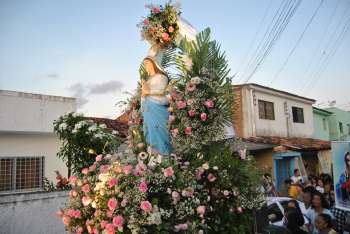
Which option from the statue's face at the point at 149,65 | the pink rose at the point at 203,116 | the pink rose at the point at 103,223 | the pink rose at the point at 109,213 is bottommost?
the pink rose at the point at 103,223

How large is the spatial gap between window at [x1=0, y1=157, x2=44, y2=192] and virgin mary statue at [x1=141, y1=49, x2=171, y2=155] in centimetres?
842

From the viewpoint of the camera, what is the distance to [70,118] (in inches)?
354

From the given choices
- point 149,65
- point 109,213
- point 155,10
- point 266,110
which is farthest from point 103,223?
point 266,110

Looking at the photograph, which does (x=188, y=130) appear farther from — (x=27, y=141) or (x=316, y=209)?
(x=27, y=141)

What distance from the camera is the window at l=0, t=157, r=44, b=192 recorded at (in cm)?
1092

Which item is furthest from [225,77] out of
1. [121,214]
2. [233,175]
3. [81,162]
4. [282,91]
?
[282,91]

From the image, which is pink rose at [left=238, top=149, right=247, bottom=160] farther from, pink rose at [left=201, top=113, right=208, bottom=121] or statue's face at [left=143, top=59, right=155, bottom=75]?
statue's face at [left=143, top=59, right=155, bottom=75]

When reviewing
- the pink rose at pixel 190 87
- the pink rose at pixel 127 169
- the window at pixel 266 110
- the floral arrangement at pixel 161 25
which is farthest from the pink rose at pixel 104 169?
the window at pixel 266 110

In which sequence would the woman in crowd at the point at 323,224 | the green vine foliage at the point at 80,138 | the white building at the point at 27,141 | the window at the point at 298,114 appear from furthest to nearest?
the window at the point at 298,114 → the white building at the point at 27,141 → the green vine foliage at the point at 80,138 → the woman in crowd at the point at 323,224

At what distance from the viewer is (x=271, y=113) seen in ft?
67.0

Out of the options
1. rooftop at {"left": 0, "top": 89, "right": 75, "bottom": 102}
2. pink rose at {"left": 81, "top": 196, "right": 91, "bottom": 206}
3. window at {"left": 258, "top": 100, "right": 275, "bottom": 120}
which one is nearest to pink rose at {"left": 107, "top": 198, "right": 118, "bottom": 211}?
pink rose at {"left": 81, "top": 196, "right": 91, "bottom": 206}

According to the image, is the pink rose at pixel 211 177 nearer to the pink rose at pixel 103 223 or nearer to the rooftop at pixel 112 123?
the pink rose at pixel 103 223

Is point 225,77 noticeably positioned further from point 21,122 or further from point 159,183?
point 21,122

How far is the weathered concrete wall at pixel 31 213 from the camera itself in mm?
6184
